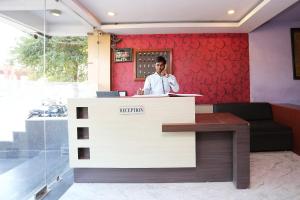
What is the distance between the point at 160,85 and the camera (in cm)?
434

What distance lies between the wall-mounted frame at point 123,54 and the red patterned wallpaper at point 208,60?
80 millimetres

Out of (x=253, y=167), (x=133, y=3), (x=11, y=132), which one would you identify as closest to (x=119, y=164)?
(x=11, y=132)

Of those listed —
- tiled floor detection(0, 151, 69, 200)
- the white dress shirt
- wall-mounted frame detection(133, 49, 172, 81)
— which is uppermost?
wall-mounted frame detection(133, 49, 172, 81)

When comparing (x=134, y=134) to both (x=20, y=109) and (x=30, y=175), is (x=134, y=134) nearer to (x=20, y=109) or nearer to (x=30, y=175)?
(x=30, y=175)

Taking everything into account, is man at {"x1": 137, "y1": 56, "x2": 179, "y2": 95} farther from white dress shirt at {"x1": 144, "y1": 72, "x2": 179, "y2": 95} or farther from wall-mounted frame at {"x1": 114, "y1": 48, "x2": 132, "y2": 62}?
wall-mounted frame at {"x1": 114, "y1": 48, "x2": 132, "y2": 62}

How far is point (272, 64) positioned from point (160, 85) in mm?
2760

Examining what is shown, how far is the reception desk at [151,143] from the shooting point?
311 cm

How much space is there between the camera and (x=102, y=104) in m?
3.17

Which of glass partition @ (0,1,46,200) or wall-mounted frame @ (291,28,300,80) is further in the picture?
wall-mounted frame @ (291,28,300,80)

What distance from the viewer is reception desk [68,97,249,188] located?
3.11m

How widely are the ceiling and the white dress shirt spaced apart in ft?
3.76

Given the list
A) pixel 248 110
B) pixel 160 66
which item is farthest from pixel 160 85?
pixel 248 110

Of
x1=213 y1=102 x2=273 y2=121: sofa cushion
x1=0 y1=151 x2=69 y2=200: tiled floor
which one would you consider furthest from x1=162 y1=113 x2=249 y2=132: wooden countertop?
x1=213 y1=102 x2=273 y2=121: sofa cushion

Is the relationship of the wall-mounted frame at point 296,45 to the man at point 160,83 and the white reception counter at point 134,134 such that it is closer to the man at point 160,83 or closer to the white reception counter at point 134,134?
the man at point 160,83
